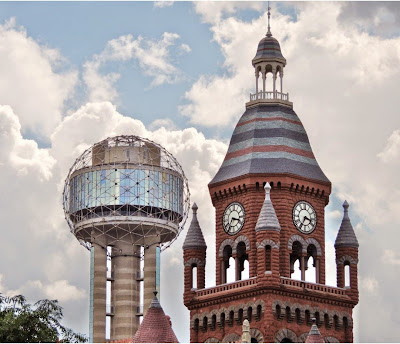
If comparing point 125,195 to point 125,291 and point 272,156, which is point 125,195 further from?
point 272,156

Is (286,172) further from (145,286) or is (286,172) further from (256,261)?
(145,286)

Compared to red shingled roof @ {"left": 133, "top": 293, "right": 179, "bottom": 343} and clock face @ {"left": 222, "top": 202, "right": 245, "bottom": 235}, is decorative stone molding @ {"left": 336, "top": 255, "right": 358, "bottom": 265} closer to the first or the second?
clock face @ {"left": 222, "top": 202, "right": 245, "bottom": 235}

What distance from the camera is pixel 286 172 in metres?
152

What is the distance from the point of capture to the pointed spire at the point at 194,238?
156 metres

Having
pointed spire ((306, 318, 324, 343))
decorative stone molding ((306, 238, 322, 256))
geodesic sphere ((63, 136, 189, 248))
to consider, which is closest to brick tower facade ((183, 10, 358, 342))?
decorative stone molding ((306, 238, 322, 256))

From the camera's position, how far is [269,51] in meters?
159

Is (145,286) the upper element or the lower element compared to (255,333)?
upper

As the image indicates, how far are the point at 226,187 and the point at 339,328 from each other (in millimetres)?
15838

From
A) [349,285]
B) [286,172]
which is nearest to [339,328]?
[349,285]

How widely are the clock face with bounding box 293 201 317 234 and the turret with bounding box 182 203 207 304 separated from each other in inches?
367

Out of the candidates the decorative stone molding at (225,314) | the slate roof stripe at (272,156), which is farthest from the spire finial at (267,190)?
the decorative stone molding at (225,314)

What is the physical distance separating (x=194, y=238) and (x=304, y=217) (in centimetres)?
1038

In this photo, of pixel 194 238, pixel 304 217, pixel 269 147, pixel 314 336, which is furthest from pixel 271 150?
pixel 314 336

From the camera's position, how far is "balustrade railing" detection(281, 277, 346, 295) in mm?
148375
